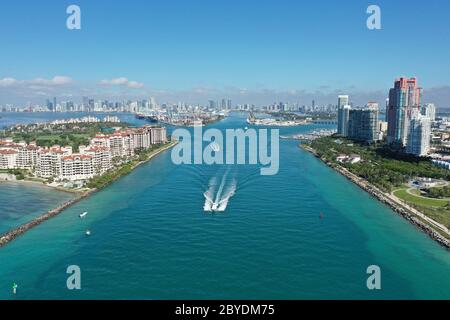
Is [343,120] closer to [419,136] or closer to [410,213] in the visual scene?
[419,136]

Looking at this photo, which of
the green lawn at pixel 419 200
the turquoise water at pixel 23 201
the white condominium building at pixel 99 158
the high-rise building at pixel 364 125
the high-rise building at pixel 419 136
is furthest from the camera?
the high-rise building at pixel 364 125

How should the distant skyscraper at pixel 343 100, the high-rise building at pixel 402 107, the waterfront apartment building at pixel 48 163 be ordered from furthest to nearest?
the distant skyscraper at pixel 343 100 < the high-rise building at pixel 402 107 < the waterfront apartment building at pixel 48 163

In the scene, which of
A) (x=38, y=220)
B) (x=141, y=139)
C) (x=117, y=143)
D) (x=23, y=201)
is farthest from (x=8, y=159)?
(x=38, y=220)

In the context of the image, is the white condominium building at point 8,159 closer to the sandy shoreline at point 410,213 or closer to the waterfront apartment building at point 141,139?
the waterfront apartment building at point 141,139

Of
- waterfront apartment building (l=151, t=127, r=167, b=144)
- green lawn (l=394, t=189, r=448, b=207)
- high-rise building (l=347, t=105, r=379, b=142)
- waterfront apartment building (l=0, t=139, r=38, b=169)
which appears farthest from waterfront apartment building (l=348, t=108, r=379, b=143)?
waterfront apartment building (l=0, t=139, r=38, b=169)

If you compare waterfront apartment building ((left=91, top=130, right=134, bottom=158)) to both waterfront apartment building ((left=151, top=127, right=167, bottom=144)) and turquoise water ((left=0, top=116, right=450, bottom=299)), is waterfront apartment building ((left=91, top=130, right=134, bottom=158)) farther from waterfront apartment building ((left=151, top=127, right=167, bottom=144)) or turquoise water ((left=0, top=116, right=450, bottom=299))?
turquoise water ((left=0, top=116, right=450, bottom=299))


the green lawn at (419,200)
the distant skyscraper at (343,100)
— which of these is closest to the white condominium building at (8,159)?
the green lawn at (419,200)
